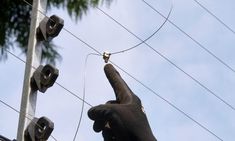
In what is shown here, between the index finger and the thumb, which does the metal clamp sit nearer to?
the index finger

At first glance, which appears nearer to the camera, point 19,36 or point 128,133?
point 128,133

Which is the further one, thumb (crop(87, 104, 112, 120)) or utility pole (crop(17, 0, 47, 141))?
utility pole (crop(17, 0, 47, 141))

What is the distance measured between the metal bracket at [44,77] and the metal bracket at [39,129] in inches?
9.6

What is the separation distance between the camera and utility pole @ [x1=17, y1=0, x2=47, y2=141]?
5.69m

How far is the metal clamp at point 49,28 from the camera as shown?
19.9 feet

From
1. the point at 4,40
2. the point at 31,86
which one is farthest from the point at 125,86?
the point at 4,40

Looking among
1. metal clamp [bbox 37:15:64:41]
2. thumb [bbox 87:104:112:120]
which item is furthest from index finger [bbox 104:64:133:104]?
metal clamp [bbox 37:15:64:41]

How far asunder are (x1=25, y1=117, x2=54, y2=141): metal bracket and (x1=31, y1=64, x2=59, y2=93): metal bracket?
0.80 ft

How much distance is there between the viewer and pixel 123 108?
5.54 meters

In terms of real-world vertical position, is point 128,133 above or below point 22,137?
above

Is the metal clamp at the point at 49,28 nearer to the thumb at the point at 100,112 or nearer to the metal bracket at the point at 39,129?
the metal bracket at the point at 39,129

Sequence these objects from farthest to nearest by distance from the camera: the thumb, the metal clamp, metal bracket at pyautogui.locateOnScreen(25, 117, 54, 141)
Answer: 1. the metal clamp
2. metal bracket at pyautogui.locateOnScreen(25, 117, 54, 141)
3. the thumb

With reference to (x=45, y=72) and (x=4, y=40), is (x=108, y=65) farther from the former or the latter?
(x=4, y=40)

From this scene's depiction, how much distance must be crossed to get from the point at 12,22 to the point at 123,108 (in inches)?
49.9
